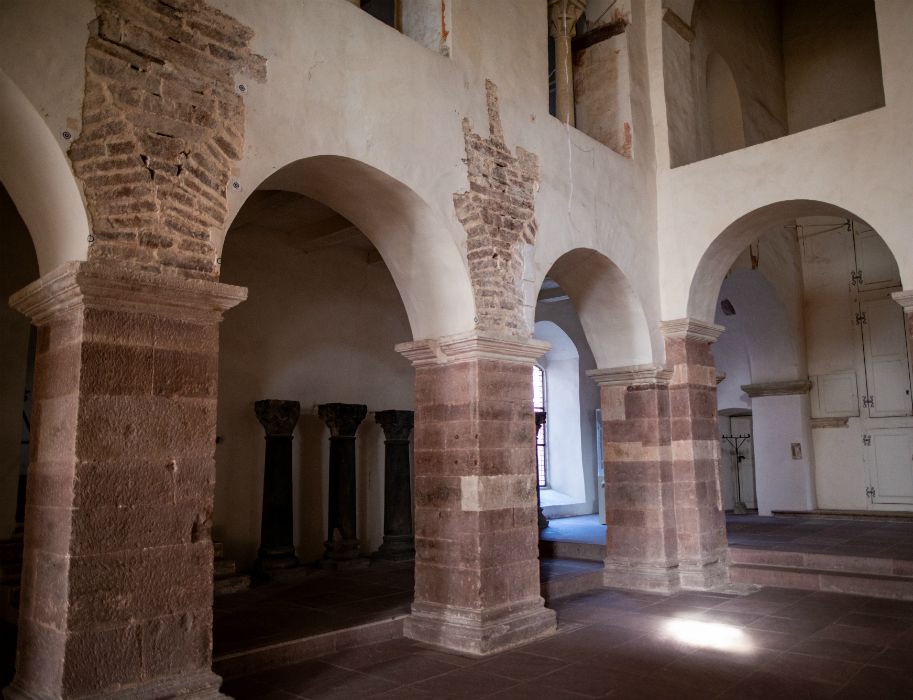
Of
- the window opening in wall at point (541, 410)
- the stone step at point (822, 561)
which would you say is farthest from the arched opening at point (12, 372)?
the window opening in wall at point (541, 410)

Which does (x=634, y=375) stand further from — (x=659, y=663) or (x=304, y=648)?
(x=304, y=648)

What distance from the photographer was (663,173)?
27.0 feet

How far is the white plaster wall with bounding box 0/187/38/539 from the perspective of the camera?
6.44m

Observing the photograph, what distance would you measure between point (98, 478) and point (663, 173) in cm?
658

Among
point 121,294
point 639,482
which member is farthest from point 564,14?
point 121,294

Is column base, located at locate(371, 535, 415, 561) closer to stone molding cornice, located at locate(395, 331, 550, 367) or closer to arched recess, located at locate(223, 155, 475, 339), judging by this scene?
stone molding cornice, located at locate(395, 331, 550, 367)

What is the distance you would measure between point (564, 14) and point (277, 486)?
5.62m

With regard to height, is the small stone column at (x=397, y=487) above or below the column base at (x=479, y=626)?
above

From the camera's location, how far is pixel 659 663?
5.01 meters

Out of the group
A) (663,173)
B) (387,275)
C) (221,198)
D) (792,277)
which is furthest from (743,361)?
(221,198)

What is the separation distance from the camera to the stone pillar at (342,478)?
846 centimetres

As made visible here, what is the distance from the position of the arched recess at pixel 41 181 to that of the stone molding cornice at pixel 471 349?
2588 mm

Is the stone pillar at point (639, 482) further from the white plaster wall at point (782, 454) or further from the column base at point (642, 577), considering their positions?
the white plaster wall at point (782, 454)

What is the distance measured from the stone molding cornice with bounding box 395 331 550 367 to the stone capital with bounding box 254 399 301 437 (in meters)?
2.50
